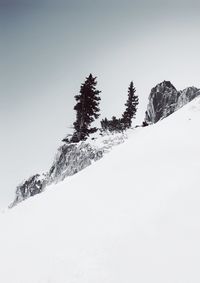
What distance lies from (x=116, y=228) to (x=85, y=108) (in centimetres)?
4057

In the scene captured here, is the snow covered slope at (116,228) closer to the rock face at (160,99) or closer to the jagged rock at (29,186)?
the jagged rock at (29,186)

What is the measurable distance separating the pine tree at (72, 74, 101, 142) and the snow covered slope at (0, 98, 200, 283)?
33.7 metres

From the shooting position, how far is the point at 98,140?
38406 mm

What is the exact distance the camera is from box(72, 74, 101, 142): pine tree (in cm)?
4707

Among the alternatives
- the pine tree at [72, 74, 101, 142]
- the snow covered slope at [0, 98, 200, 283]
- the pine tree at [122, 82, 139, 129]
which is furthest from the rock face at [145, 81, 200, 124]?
the snow covered slope at [0, 98, 200, 283]

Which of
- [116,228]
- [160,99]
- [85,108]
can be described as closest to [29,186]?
[85,108]

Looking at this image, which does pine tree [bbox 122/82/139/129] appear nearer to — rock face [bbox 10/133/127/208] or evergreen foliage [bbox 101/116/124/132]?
evergreen foliage [bbox 101/116/124/132]

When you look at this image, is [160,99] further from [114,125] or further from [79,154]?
[79,154]

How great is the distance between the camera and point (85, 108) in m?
47.9

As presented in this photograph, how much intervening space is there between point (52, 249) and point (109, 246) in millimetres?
1484

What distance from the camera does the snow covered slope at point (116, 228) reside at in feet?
21.6

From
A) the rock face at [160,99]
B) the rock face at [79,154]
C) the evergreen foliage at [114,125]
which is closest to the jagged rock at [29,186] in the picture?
the rock face at [79,154]

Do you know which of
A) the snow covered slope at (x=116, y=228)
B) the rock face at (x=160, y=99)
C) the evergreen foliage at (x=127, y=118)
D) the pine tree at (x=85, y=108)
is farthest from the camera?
the rock face at (x=160, y=99)

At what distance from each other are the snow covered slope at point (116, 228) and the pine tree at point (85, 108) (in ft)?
111
